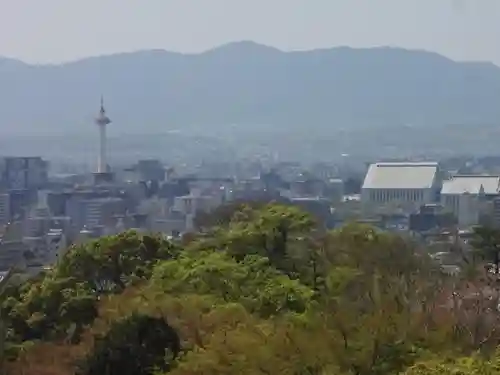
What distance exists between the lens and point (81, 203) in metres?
47.3

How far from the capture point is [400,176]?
50500mm

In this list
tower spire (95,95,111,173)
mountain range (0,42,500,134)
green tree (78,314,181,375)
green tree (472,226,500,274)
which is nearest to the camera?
green tree (78,314,181,375)

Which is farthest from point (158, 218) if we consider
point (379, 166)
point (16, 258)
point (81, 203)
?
point (16, 258)

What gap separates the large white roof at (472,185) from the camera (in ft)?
144

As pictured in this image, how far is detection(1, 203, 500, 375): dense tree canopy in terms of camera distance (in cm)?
656

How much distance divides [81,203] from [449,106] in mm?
46758

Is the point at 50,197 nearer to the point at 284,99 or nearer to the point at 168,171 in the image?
the point at 168,171

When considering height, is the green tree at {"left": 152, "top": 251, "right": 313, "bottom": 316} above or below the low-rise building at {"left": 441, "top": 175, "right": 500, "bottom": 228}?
above

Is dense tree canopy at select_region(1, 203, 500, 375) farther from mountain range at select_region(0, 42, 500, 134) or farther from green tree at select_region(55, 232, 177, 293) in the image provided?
mountain range at select_region(0, 42, 500, 134)

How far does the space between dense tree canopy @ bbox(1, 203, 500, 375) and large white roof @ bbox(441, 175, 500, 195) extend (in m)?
29.7

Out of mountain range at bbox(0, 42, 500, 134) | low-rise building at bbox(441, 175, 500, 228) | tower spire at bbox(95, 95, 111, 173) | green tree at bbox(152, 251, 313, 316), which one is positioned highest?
mountain range at bbox(0, 42, 500, 134)

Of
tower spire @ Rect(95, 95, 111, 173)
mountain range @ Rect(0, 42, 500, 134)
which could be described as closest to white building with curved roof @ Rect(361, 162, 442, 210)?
tower spire @ Rect(95, 95, 111, 173)

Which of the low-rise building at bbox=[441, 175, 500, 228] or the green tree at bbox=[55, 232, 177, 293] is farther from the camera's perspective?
the low-rise building at bbox=[441, 175, 500, 228]

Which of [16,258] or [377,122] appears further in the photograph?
[377,122]
